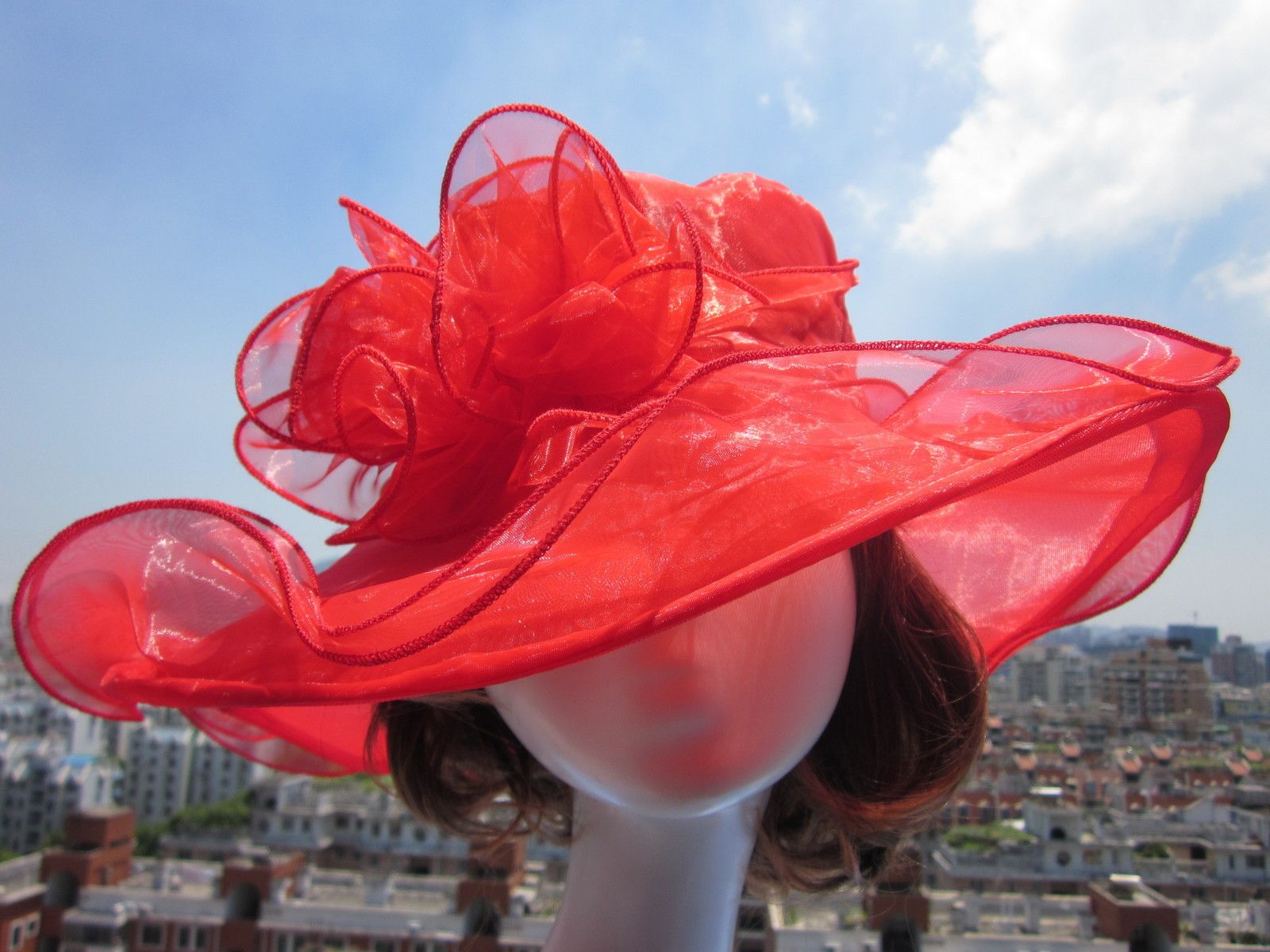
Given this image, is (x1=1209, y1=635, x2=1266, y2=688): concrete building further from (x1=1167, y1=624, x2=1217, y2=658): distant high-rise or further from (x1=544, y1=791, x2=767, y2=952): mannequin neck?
(x1=544, y1=791, x2=767, y2=952): mannequin neck

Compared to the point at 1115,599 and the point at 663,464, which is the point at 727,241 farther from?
the point at 1115,599

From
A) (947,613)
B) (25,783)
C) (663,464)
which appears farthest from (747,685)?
(25,783)

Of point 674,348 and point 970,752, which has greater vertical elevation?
point 674,348

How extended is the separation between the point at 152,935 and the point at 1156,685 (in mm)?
22266

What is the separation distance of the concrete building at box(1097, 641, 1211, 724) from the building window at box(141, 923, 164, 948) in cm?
1963

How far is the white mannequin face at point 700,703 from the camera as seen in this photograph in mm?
503

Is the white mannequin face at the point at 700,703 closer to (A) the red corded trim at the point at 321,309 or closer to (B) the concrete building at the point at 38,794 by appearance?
(A) the red corded trim at the point at 321,309

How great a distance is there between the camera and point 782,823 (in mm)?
822

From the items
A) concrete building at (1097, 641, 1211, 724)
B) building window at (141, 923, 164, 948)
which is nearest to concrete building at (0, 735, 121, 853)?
building window at (141, 923, 164, 948)

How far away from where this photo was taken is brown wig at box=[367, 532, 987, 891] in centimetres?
71

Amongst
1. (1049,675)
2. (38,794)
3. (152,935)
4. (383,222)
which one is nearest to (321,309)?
(383,222)

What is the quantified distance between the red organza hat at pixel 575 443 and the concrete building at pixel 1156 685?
22.2 metres

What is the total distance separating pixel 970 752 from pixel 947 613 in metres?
0.14

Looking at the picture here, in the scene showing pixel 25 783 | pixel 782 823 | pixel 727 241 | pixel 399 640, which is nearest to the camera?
pixel 399 640
